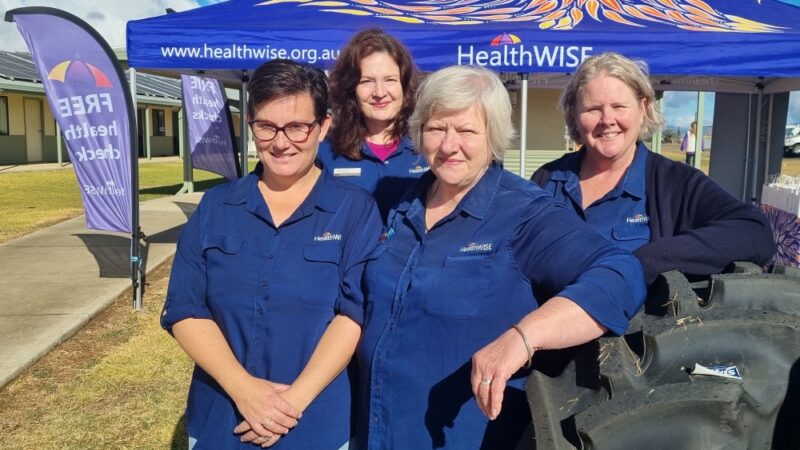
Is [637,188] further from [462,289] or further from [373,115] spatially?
[373,115]

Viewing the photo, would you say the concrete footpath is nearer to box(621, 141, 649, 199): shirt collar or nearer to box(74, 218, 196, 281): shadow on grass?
box(74, 218, 196, 281): shadow on grass

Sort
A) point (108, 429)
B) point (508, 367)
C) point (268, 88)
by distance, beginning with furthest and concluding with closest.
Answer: point (108, 429), point (268, 88), point (508, 367)

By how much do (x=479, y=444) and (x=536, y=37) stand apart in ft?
14.9

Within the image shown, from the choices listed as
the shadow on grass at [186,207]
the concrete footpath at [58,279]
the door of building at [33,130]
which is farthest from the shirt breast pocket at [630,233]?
the door of building at [33,130]

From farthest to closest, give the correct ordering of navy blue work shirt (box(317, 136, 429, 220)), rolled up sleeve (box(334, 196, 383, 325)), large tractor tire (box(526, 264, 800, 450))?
navy blue work shirt (box(317, 136, 429, 220))
rolled up sleeve (box(334, 196, 383, 325))
large tractor tire (box(526, 264, 800, 450))

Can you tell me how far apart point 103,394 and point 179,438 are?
840 mm

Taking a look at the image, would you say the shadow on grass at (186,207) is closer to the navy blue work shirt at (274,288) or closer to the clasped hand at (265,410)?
the navy blue work shirt at (274,288)

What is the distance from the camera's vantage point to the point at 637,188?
194 cm

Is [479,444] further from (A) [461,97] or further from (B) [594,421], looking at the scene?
(A) [461,97]

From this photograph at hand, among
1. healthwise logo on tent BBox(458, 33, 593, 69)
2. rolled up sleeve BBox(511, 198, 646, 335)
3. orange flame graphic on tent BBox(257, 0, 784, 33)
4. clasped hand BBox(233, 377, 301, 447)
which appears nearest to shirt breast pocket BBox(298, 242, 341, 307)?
clasped hand BBox(233, 377, 301, 447)

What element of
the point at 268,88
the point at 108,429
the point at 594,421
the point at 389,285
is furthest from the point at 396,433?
the point at 108,429

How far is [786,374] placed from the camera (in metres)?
1.26

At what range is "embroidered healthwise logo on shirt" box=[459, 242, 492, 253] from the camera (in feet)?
5.24

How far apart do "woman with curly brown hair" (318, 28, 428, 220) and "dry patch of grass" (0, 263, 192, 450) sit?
2119mm
